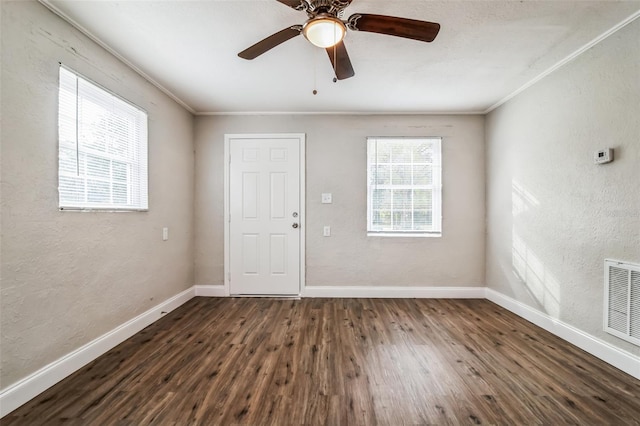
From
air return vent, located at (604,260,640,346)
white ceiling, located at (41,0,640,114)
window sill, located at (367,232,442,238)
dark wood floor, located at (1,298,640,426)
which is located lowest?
dark wood floor, located at (1,298,640,426)

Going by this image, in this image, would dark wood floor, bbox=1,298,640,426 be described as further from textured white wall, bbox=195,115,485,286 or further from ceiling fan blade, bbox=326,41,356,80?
ceiling fan blade, bbox=326,41,356,80

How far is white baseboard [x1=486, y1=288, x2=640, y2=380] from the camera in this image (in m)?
1.89

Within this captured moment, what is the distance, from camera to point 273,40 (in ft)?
5.24

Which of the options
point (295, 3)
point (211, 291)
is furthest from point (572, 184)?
point (211, 291)

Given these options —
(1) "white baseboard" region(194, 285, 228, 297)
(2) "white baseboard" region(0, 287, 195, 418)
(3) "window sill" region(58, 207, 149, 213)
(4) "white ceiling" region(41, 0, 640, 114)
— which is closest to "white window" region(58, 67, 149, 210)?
(3) "window sill" region(58, 207, 149, 213)

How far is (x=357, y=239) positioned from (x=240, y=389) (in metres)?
2.27

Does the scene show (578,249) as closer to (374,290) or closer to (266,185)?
(374,290)

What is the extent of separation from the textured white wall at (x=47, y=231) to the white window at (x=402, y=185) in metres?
2.71

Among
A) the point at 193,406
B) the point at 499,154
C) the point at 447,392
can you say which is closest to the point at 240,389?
the point at 193,406

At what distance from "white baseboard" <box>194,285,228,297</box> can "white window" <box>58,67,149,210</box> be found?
143 cm

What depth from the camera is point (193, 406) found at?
1577mm

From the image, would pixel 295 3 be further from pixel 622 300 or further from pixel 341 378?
pixel 622 300

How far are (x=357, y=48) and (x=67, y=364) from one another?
315 cm

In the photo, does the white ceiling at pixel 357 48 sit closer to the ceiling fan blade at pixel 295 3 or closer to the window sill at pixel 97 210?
the ceiling fan blade at pixel 295 3
